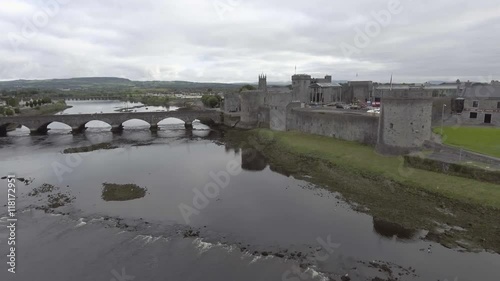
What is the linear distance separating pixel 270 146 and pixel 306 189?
14.4 m

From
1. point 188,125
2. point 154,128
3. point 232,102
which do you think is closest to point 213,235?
point 154,128

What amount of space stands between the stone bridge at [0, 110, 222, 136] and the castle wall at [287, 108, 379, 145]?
796 inches

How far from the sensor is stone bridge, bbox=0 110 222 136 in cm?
5060

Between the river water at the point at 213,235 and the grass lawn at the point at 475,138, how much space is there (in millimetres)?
11512

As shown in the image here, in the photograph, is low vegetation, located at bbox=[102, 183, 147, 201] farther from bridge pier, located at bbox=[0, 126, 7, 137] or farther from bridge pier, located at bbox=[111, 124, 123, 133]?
bridge pier, located at bbox=[0, 126, 7, 137]

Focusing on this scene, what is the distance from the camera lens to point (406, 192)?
2112 centimetres

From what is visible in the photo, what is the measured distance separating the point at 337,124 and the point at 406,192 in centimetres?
1609

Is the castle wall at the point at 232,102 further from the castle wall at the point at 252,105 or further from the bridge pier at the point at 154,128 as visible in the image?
the bridge pier at the point at 154,128

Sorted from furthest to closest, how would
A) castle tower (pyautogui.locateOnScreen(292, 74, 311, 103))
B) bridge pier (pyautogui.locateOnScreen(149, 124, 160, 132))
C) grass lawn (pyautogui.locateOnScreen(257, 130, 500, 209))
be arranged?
castle tower (pyautogui.locateOnScreen(292, 74, 311, 103)) → bridge pier (pyautogui.locateOnScreen(149, 124, 160, 132)) → grass lawn (pyautogui.locateOnScreen(257, 130, 500, 209))

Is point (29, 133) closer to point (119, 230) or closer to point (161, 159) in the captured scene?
point (161, 159)

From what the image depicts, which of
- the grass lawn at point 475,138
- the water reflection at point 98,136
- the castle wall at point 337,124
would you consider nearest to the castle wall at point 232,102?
the water reflection at point 98,136

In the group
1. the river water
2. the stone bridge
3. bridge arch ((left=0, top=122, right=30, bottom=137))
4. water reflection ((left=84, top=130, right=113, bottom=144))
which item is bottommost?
the river water

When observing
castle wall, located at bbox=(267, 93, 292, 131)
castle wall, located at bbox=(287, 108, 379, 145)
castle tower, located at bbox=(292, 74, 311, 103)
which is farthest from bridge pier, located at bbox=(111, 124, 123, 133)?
castle tower, located at bbox=(292, 74, 311, 103)

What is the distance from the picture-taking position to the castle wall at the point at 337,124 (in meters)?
32.1
